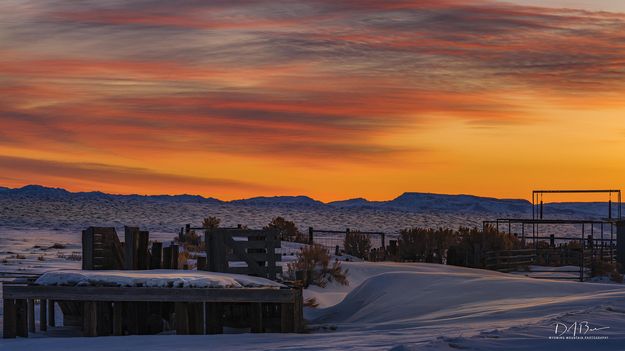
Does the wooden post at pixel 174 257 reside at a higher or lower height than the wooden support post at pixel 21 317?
higher

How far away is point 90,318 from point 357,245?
24836mm

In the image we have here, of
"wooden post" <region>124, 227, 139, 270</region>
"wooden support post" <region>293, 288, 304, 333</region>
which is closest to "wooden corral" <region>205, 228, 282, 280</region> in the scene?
"wooden post" <region>124, 227, 139, 270</region>

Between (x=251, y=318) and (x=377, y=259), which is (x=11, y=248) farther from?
(x=251, y=318)

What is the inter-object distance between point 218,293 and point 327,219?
99129 mm

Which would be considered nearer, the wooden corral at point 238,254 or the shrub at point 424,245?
the wooden corral at point 238,254

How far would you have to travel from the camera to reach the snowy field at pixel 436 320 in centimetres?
1153

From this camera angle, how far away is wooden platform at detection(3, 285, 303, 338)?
15938 millimetres

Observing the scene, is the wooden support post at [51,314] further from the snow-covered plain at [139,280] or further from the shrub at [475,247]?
the shrub at [475,247]

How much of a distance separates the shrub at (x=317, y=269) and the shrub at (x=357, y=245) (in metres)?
12.1

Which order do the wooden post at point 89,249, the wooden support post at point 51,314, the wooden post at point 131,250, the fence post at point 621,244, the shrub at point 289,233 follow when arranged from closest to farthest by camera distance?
1. the wooden support post at point 51,314
2. the wooden post at point 131,250
3. the wooden post at point 89,249
4. the fence post at point 621,244
5. the shrub at point 289,233

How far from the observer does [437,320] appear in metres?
15.6

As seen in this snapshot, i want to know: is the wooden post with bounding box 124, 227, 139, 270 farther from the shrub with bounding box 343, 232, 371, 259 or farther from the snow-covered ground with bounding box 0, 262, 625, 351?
the shrub with bounding box 343, 232, 371, 259

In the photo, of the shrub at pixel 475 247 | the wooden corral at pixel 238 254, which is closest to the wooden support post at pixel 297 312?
the wooden corral at pixel 238 254

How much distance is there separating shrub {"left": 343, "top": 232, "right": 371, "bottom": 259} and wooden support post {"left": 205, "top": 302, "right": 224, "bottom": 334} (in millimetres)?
22908
